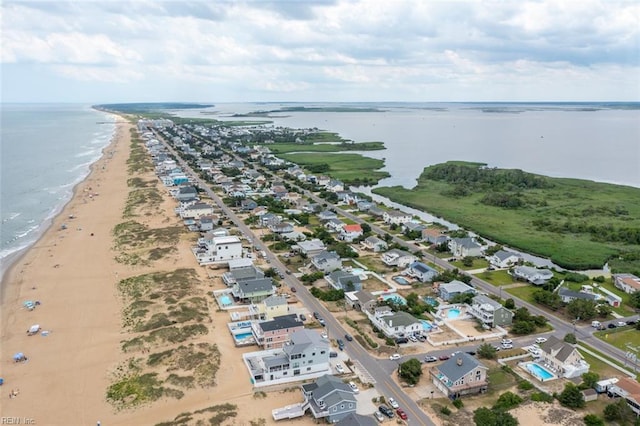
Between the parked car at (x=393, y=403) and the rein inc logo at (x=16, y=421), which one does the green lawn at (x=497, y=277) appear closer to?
the parked car at (x=393, y=403)

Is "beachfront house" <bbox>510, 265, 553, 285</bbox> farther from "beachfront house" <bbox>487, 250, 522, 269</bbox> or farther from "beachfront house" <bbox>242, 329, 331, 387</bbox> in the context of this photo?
"beachfront house" <bbox>242, 329, 331, 387</bbox>

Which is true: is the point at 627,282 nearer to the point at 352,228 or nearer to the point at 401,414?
the point at 352,228

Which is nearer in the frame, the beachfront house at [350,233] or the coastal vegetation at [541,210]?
the coastal vegetation at [541,210]

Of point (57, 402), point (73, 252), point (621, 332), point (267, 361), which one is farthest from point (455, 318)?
point (73, 252)

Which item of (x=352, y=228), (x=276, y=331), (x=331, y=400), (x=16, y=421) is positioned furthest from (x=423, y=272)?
(x=16, y=421)

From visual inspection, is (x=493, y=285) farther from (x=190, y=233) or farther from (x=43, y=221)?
(x=43, y=221)

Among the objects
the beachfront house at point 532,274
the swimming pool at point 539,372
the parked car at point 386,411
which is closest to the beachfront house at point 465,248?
the beachfront house at point 532,274
